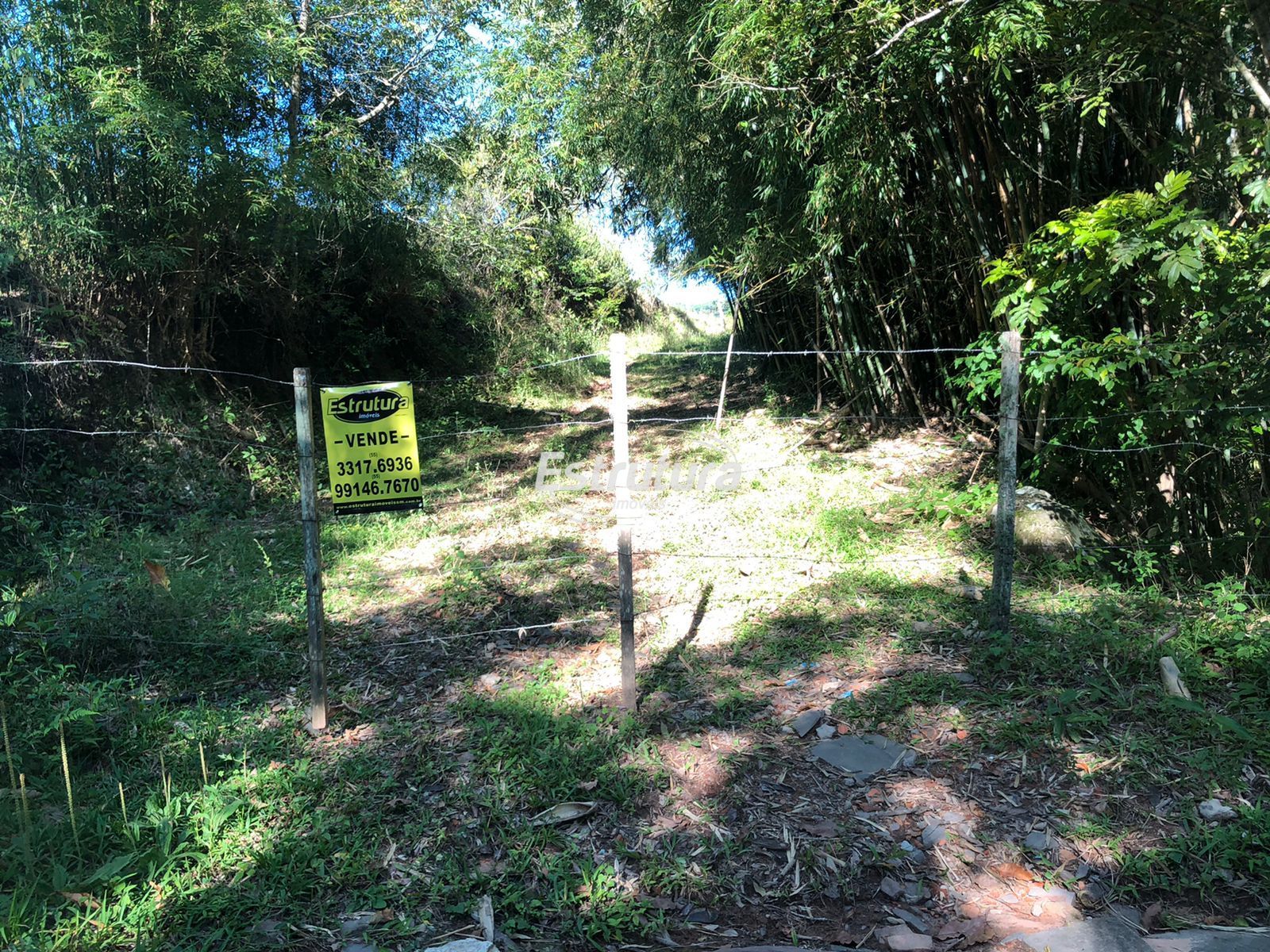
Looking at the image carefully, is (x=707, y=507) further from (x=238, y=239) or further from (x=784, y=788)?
(x=238, y=239)

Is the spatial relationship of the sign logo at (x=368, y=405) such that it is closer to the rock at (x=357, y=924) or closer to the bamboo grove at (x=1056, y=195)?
the rock at (x=357, y=924)

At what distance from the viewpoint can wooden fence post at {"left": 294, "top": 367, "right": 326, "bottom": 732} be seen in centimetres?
301

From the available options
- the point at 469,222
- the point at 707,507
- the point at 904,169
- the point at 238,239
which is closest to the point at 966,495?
the point at 707,507

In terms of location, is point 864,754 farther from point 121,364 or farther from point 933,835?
point 121,364

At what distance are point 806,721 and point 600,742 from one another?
2.62 feet

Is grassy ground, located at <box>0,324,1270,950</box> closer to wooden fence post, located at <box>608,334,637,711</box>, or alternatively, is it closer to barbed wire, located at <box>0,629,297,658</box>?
barbed wire, located at <box>0,629,297,658</box>

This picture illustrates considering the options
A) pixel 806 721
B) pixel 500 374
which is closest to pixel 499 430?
pixel 806 721

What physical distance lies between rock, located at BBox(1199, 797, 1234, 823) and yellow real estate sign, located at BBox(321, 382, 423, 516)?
2.82 metres

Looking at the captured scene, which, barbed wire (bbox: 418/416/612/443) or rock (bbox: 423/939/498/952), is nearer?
rock (bbox: 423/939/498/952)

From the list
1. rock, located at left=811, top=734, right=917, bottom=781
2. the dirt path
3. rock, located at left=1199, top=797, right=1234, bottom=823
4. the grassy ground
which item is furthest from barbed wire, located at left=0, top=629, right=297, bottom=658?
rock, located at left=1199, top=797, right=1234, bottom=823

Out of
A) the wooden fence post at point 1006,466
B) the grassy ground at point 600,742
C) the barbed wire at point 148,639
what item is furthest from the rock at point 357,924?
the wooden fence post at point 1006,466

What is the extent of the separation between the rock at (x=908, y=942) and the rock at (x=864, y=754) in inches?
25.6

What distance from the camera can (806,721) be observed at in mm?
3037

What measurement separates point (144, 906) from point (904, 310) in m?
7.11
